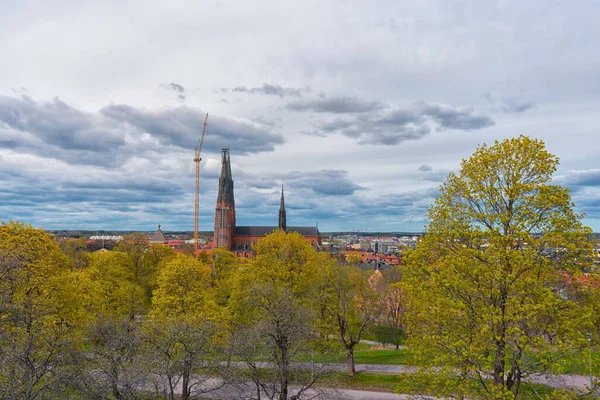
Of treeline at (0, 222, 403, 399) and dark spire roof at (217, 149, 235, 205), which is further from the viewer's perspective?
dark spire roof at (217, 149, 235, 205)

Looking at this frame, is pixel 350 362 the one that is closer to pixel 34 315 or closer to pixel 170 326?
pixel 170 326

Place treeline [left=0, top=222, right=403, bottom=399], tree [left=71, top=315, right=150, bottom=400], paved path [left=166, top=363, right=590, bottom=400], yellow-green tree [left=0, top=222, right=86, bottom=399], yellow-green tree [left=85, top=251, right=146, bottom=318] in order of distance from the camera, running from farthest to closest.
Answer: yellow-green tree [left=85, top=251, right=146, bottom=318] < paved path [left=166, top=363, right=590, bottom=400] < treeline [left=0, top=222, right=403, bottom=399] < tree [left=71, top=315, right=150, bottom=400] < yellow-green tree [left=0, top=222, right=86, bottom=399]

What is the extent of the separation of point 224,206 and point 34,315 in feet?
375

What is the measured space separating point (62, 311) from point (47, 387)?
1341 centimetres

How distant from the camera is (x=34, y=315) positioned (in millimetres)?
19422

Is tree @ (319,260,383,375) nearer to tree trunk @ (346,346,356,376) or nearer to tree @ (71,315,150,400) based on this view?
tree trunk @ (346,346,356,376)

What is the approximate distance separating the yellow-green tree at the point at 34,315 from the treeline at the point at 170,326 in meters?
0.07

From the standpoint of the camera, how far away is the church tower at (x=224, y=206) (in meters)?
133

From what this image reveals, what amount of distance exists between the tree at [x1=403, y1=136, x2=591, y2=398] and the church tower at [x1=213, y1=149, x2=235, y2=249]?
120 m

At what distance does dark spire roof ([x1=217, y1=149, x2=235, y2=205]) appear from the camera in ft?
436

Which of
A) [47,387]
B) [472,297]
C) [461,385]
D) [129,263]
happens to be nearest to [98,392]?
[47,387]

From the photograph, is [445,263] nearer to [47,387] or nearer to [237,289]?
[47,387]

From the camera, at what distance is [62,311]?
26.6m

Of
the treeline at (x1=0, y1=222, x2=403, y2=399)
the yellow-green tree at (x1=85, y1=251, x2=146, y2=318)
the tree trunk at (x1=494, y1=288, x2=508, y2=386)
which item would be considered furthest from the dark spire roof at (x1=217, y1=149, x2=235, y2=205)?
the tree trunk at (x1=494, y1=288, x2=508, y2=386)
